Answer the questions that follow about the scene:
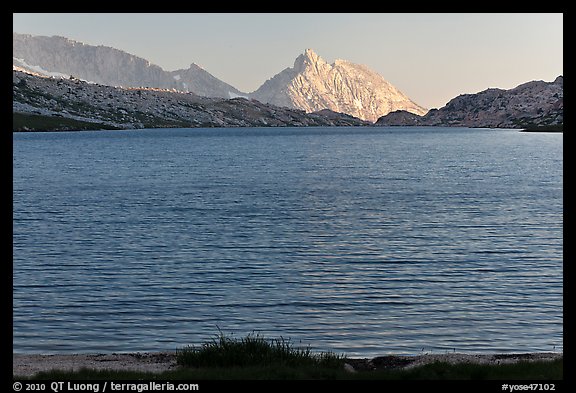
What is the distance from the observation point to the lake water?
3372 centimetres

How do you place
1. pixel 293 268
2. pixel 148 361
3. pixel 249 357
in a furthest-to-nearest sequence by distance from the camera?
pixel 293 268 < pixel 148 361 < pixel 249 357

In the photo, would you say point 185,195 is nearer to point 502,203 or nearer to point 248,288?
point 502,203

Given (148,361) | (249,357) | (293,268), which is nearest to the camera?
(249,357)

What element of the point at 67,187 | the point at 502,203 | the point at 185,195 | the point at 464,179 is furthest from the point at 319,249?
the point at 464,179

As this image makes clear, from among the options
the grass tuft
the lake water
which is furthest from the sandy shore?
the lake water

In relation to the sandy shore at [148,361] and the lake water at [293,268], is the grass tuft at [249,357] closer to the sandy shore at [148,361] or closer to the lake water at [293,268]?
the sandy shore at [148,361]

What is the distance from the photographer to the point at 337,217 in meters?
82.7

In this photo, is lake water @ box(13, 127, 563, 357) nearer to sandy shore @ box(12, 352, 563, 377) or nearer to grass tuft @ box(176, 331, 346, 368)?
sandy shore @ box(12, 352, 563, 377)

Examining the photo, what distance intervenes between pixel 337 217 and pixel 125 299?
43815mm

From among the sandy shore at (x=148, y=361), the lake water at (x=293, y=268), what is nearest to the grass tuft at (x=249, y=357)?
the sandy shore at (x=148, y=361)

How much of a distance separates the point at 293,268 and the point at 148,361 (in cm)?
2650

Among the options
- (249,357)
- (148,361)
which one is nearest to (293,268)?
(148,361)

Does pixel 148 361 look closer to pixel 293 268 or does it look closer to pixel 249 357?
pixel 249 357

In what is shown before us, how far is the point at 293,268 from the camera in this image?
51.7 m
